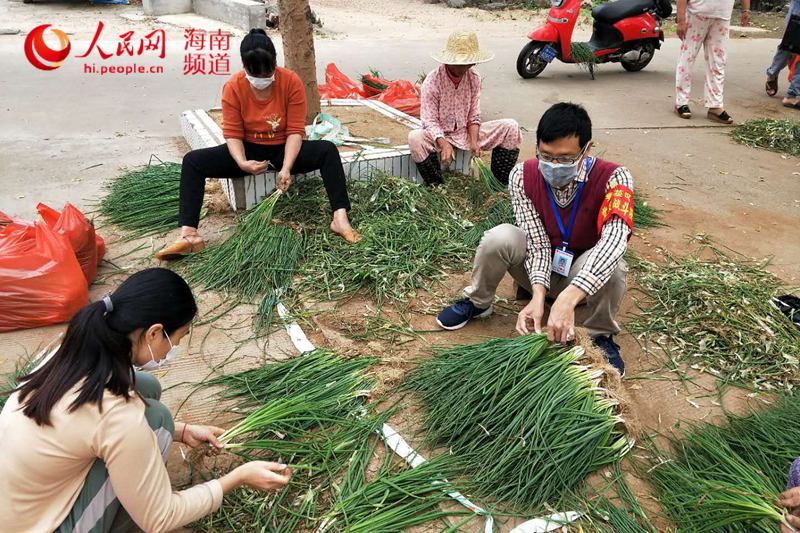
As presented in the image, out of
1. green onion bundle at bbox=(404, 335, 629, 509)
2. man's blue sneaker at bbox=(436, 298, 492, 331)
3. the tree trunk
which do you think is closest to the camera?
green onion bundle at bbox=(404, 335, 629, 509)

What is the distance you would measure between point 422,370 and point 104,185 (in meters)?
2.74

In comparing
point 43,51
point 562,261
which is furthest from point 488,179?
point 43,51

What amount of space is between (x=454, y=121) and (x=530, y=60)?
12.1ft

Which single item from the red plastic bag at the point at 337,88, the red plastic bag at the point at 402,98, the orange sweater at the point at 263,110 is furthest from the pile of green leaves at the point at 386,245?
the red plastic bag at the point at 337,88

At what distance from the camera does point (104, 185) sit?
394 cm

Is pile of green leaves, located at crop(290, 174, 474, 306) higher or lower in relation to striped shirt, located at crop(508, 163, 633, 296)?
lower

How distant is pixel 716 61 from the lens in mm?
5484

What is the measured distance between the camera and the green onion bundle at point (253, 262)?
285cm

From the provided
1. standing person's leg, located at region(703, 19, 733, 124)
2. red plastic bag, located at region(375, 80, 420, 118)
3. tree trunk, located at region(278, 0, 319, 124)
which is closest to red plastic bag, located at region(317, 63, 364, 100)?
red plastic bag, located at region(375, 80, 420, 118)

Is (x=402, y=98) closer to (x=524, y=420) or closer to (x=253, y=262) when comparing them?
(x=253, y=262)

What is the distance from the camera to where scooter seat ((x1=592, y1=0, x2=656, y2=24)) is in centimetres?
707

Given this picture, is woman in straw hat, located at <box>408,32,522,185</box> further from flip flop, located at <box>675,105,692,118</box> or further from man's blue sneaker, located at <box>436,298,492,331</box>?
flip flop, located at <box>675,105,692,118</box>

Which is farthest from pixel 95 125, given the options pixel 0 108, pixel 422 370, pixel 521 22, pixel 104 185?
pixel 521 22

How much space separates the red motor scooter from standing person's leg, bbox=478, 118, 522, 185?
139 inches
